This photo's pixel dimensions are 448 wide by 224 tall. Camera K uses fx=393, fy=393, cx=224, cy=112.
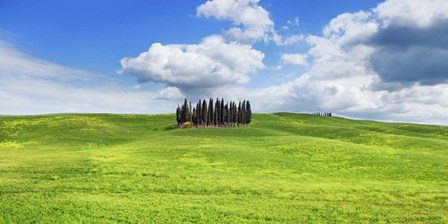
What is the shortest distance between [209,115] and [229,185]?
85.0m

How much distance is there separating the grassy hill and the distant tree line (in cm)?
4860

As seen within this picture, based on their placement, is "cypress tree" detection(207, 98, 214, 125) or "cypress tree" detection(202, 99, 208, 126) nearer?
"cypress tree" detection(202, 99, 208, 126)

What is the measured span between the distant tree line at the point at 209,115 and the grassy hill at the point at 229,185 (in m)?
48.6

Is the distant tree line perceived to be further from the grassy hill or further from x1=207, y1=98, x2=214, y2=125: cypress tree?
the grassy hill

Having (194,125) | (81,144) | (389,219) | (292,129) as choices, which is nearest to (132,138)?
(81,144)

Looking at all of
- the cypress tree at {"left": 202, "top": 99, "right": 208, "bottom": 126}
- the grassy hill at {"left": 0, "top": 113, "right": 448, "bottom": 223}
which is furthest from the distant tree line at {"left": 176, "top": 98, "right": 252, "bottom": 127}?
the grassy hill at {"left": 0, "top": 113, "right": 448, "bottom": 223}

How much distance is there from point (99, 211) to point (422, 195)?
25.7 meters

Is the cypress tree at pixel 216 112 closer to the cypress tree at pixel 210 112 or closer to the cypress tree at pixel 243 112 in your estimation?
the cypress tree at pixel 210 112

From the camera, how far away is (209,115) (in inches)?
4670

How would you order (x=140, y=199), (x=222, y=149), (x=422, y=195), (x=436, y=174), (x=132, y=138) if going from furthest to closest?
(x=132, y=138), (x=222, y=149), (x=436, y=174), (x=422, y=195), (x=140, y=199)

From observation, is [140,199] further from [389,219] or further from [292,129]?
[292,129]

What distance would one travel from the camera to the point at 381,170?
4672cm

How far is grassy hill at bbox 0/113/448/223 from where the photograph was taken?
25797 mm

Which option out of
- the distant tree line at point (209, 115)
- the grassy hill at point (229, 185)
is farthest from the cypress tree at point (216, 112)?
the grassy hill at point (229, 185)
